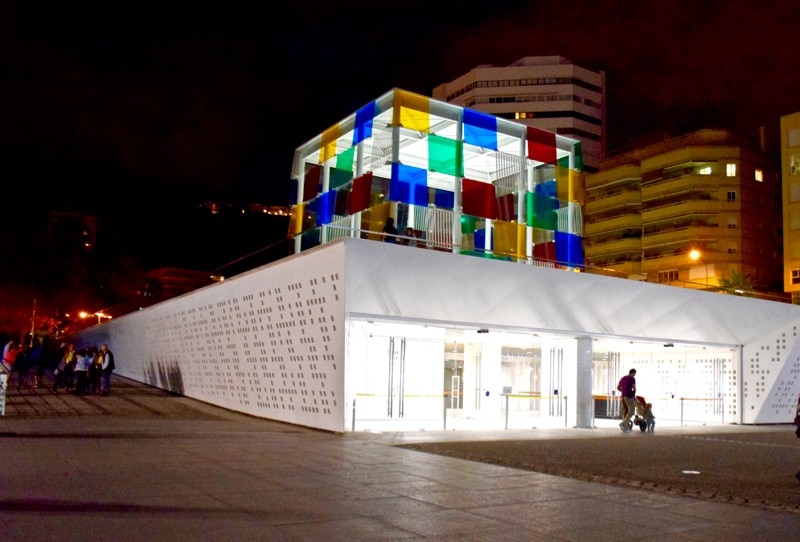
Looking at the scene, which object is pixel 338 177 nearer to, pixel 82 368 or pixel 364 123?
pixel 364 123

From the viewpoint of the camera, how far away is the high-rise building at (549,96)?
106 meters

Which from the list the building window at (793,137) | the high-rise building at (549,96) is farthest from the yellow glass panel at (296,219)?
the high-rise building at (549,96)

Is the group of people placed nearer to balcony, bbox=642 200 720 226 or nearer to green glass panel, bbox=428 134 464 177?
green glass panel, bbox=428 134 464 177

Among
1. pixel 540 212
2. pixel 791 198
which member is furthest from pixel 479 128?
pixel 791 198

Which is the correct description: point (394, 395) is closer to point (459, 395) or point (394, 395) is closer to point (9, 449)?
point (459, 395)

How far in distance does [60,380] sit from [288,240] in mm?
13924

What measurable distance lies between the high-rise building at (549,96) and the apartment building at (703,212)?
24.8 m

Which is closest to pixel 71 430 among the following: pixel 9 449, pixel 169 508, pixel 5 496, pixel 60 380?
pixel 9 449

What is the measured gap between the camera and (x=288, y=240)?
2150 centimetres

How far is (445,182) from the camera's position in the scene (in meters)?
26.6

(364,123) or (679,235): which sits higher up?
(679,235)

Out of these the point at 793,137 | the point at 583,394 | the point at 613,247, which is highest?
the point at 793,137

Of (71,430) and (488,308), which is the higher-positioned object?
(488,308)

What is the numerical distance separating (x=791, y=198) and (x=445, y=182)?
47.8 metres
